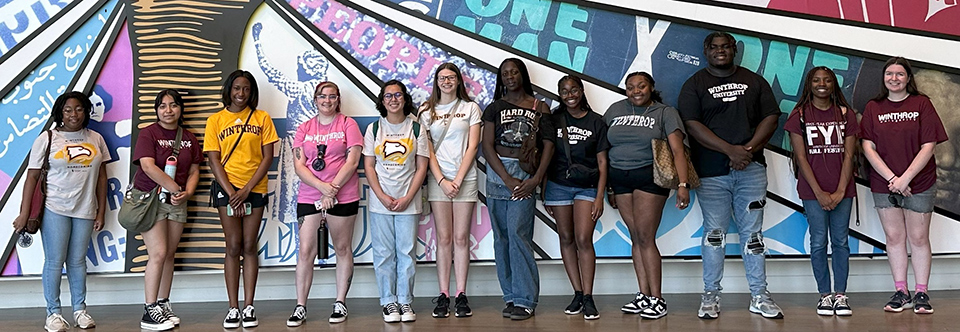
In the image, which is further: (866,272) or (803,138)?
(866,272)

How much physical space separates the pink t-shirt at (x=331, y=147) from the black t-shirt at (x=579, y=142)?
3.72ft

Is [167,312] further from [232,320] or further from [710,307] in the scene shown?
[710,307]

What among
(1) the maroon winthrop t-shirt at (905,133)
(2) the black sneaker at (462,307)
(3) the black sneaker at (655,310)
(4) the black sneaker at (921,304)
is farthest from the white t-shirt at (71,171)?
(4) the black sneaker at (921,304)

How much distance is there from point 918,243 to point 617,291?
1.77 meters

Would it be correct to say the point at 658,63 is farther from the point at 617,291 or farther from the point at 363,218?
the point at 363,218

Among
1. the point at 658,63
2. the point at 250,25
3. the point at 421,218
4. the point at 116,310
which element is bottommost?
the point at 116,310

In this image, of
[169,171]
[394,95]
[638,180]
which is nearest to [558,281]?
[638,180]

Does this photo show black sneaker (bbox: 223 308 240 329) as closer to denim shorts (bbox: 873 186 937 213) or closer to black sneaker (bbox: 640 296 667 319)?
black sneaker (bbox: 640 296 667 319)

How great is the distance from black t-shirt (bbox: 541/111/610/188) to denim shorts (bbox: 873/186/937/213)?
1.65m

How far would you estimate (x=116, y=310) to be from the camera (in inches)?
175

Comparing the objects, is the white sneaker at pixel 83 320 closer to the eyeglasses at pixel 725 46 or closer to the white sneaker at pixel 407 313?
the white sneaker at pixel 407 313

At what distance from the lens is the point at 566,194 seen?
4066 millimetres

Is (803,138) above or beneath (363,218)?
above

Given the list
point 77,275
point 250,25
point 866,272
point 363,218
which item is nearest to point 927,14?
point 866,272
